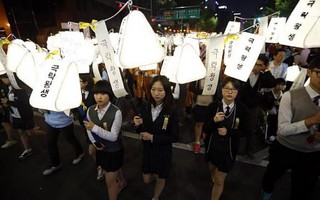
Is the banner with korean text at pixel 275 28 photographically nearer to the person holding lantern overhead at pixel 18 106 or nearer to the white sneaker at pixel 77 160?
the white sneaker at pixel 77 160

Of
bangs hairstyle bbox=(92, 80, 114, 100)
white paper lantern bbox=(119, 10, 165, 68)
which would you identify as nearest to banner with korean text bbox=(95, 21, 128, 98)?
bangs hairstyle bbox=(92, 80, 114, 100)

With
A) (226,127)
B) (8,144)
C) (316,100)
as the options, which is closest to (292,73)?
(316,100)

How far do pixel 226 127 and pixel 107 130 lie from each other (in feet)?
5.80

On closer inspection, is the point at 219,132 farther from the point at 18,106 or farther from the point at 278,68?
the point at 18,106

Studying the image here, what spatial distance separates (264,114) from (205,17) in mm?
44180

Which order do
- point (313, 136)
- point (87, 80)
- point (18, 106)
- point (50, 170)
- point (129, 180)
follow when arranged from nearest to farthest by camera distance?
point (313, 136) → point (87, 80) → point (129, 180) → point (50, 170) → point (18, 106)

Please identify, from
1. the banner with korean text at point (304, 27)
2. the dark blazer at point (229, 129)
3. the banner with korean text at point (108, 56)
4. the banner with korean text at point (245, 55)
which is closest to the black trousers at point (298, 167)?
the dark blazer at point (229, 129)

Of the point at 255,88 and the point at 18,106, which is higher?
the point at 255,88

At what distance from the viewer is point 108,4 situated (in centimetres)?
2617

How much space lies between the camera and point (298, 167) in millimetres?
2635

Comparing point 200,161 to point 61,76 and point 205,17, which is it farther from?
point 205,17

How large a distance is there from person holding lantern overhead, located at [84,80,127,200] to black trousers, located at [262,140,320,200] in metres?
2.35

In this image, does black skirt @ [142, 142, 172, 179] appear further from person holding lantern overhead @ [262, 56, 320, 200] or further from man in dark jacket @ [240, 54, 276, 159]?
man in dark jacket @ [240, 54, 276, 159]

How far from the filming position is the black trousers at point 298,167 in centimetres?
257
